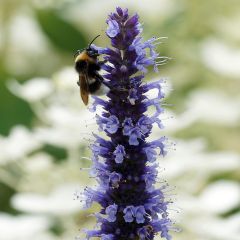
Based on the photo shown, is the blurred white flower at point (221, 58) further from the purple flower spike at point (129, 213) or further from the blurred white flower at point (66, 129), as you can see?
the purple flower spike at point (129, 213)

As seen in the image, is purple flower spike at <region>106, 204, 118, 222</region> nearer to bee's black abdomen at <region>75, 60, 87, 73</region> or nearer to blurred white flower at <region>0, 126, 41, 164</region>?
bee's black abdomen at <region>75, 60, 87, 73</region>

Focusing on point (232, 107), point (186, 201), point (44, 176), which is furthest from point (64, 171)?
point (232, 107)

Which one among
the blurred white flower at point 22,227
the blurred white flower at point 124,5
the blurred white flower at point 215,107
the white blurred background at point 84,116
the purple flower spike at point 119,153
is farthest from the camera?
the blurred white flower at point 124,5

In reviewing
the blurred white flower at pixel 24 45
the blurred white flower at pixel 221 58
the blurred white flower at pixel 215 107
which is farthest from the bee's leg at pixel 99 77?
the blurred white flower at pixel 24 45

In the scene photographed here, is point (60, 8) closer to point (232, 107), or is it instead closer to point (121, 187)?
point (232, 107)

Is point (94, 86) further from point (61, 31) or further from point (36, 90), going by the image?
point (61, 31)

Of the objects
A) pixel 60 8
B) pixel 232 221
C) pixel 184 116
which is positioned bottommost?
pixel 232 221

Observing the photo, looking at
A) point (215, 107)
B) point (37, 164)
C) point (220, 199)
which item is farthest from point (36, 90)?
point (215, 107)
